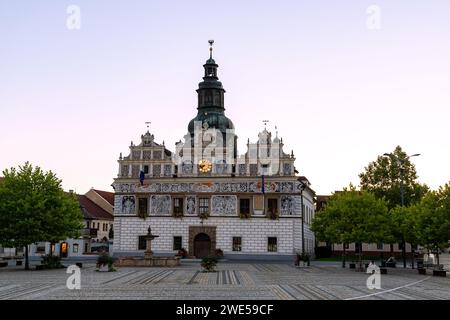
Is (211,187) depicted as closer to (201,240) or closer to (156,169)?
(201,240)

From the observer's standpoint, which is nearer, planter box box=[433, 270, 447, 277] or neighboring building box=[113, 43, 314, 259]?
planter box box=[433, 270, 447, 277]

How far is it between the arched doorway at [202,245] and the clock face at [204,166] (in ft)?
23.5

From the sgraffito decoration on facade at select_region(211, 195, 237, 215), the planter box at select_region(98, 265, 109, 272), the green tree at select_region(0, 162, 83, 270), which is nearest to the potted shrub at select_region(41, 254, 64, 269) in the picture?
the green tree at select_region(0, 162, 83, 270)

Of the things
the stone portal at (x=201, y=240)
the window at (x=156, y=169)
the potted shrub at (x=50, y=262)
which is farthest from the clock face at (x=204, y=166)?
the potted shrub at (x=50, y=262)

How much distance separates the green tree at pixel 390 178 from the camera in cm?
6912

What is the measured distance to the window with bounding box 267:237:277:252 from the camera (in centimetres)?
5638

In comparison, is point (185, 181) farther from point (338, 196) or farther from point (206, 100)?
point (338, 196)

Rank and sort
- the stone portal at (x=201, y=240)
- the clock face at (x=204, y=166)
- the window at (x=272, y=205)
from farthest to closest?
1. the clock face at (x=204, y=166)
2. the stone portal at (x=201, y=240)
3. the window at (x=272, y=205)

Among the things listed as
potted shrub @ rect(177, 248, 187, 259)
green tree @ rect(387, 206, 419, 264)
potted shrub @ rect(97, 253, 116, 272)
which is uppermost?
green tree @ rect(387, 206, 419, 264)

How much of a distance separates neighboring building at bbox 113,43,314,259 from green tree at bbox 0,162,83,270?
60.6ft

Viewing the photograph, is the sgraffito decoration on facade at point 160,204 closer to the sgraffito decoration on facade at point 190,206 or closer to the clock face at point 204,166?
the sgraffito decoration on facade at point 190,206

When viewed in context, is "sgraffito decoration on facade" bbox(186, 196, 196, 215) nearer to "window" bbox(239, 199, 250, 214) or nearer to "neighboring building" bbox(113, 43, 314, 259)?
"neighboring building" bbox(113, 43, 314, 259)

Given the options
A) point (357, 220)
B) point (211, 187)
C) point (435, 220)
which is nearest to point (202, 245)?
point (211, 187)

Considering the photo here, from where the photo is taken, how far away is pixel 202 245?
57.8 meters
